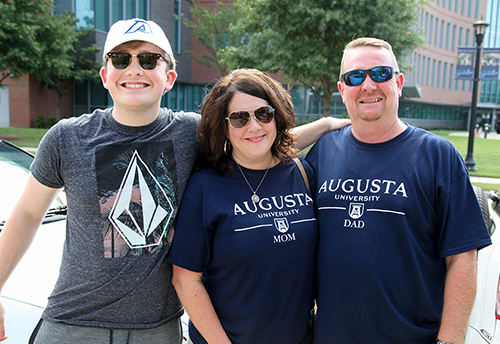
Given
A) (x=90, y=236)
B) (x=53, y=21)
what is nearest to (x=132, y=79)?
(x=90, y=236)

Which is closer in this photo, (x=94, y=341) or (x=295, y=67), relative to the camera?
(x=94, y=341)

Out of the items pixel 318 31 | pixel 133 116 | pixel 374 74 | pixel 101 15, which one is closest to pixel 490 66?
pixel 318 31

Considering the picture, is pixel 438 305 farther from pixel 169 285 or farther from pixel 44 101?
pixel 44 101

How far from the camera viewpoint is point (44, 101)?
23234 millimetres

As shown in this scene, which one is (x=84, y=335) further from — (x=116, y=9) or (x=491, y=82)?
(x=491, y=82)

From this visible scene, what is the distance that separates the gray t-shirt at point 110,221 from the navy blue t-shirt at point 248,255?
0.45ft

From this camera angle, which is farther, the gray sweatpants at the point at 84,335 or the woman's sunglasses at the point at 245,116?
the woman's sunglasses at the point at 245,116

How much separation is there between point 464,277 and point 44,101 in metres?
25.6

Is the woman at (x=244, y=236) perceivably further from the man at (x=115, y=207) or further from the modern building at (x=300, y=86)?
the modern building at (x=300, y=86)

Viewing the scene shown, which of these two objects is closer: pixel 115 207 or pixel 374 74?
pixel 115 207

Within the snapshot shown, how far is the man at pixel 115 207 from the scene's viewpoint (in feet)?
5.92

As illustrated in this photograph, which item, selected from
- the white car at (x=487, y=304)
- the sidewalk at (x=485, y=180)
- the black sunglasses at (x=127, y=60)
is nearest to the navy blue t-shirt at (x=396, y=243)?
the white car at (x=487, y=304)

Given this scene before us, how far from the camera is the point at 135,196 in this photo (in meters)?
1.85

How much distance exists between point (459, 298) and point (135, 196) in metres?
→ 1.57
